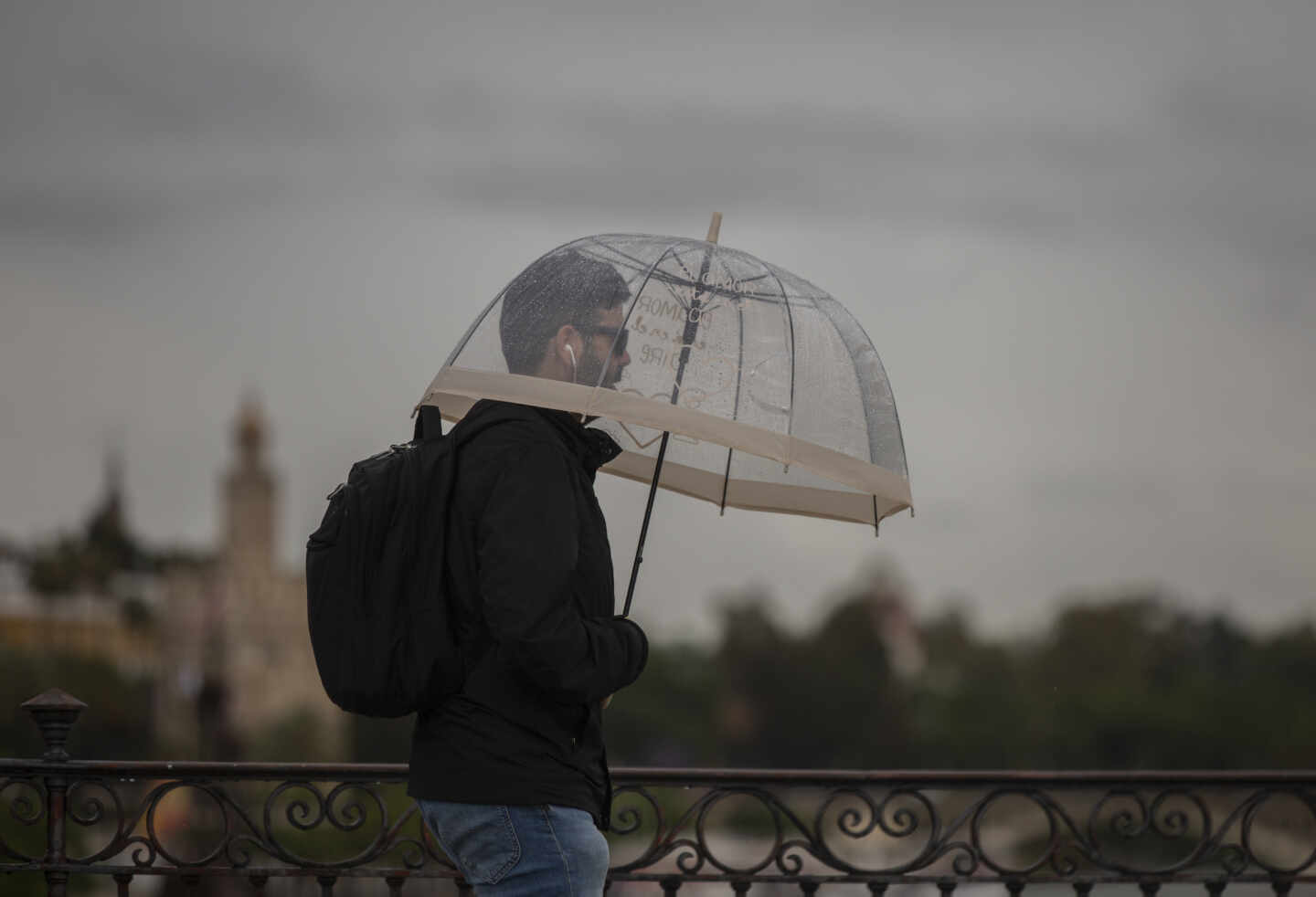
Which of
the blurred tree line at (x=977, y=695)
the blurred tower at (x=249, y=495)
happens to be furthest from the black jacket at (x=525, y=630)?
the blurred tower at (x=249, y=495)

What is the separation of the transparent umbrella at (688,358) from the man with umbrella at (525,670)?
0.23 metres

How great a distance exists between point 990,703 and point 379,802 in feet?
269

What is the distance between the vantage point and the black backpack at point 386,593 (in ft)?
9.64

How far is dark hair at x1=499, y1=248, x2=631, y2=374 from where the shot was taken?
3318 millimetres

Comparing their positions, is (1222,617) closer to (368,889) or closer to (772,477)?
(368,889)

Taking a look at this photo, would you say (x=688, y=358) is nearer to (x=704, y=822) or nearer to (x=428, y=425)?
(x=428, y=425)

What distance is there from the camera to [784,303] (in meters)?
3.71

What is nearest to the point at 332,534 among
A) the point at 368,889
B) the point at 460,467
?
the point at 460,467

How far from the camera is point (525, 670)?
287 centimetres

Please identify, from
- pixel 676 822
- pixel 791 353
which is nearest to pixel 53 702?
pixel 676 822

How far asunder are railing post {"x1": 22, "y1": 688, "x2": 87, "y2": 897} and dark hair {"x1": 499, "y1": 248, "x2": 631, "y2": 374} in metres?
2.29

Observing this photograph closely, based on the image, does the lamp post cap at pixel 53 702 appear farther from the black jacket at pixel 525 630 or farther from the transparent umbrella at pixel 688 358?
the black jacket at pixel 525 630

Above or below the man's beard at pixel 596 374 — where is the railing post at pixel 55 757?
below

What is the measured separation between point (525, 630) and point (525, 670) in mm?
99
